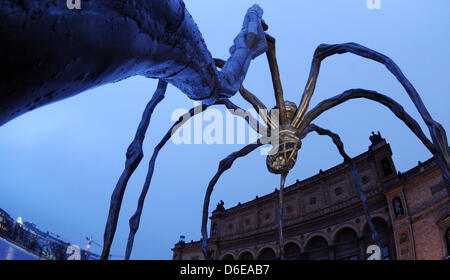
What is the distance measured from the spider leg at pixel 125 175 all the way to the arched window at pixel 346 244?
20.9 meters

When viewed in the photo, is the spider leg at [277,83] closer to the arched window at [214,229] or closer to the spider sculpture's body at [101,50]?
the spider sculpture's body at [101,50]

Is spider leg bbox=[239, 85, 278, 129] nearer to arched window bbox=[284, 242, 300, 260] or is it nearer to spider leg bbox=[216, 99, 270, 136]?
spider leg bbox=[216, 99, 270, 136]

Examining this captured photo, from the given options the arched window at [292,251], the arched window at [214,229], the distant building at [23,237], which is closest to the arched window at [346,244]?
the arched window at [292,251]

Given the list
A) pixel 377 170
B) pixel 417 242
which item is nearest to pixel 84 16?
pixel 417 242

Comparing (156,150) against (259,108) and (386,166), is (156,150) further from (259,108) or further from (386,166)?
(386,166)

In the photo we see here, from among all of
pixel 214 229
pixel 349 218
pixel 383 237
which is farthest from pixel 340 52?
pixel 214 229

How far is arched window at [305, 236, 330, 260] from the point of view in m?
21.7

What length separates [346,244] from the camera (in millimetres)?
20594

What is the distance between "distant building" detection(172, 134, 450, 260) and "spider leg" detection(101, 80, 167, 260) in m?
16.3

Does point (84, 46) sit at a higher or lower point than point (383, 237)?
lower

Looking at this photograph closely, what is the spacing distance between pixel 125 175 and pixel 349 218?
21317 millimetres

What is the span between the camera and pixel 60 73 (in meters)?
0.52

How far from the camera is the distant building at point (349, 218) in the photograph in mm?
15844
